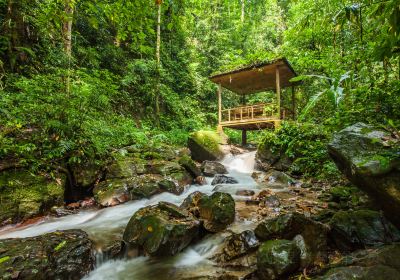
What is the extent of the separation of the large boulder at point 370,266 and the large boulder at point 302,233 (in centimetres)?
32

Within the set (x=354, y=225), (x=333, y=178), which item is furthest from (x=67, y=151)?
(x=333, y=178)

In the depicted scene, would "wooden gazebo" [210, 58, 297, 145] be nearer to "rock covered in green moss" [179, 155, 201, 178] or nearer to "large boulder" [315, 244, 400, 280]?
"rock covered in green moss" [179, 155, 201, 178]

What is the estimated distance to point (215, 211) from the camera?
184 inches

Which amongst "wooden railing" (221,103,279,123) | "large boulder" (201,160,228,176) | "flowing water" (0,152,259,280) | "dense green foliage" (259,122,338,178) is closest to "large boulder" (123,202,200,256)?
"flowing water" (0,152,259,280)

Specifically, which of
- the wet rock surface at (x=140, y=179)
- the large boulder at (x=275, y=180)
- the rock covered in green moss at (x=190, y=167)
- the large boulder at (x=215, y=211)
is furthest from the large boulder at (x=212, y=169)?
the large boulder at (x=215, y=211)

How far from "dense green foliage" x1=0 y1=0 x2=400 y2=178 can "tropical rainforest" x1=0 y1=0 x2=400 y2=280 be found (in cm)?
4

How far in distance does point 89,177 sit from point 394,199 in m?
6.75

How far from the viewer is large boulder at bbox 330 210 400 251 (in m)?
3.26

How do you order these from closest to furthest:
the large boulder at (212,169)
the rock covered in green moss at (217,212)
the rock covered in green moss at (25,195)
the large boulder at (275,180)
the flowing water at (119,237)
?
the flowing water at (119,237) < the rock covered in green moss at (217,212) < the rock covered in green moss at (25,195) < the large boulder at (275,180) < the large boulder at (212,169)

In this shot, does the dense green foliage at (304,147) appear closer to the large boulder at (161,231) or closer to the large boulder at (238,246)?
the large boulder at (238,246)

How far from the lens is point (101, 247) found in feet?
13.9

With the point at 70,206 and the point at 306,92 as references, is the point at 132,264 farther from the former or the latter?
the point at 306,92

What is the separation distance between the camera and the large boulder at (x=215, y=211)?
15.0ft

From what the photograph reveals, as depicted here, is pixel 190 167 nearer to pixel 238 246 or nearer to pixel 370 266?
pixel 238 246
